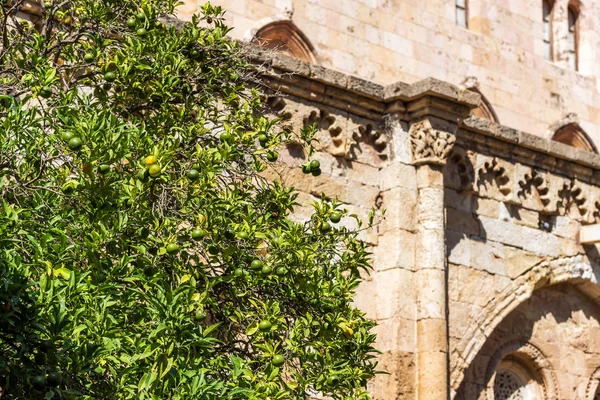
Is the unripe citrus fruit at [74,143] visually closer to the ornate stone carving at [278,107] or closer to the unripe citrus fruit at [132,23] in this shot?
the unripe citrus fruit at [132,23]

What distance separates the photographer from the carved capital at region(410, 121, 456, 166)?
1095cm

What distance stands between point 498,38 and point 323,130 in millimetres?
11172

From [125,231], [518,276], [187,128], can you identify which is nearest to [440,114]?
[518,276]

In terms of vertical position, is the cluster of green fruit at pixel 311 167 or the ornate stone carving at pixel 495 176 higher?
the ornate stone carving at pixel 495 176

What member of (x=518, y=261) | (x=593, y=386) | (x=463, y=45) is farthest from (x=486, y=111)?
(x=518, y=261)

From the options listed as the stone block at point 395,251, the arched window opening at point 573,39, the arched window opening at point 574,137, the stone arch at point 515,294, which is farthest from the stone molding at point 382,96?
the arched window opening at point 573,39

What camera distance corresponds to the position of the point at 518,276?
38.5 ft

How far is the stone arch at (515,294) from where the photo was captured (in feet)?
36.3

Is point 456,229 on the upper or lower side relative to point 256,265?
upper

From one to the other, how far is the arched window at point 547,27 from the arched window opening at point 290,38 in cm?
561

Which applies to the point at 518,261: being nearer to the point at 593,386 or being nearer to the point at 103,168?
the point at 593,386

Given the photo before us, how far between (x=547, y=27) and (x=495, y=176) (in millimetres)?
11241

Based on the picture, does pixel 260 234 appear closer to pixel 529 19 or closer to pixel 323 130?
pixel 323 130

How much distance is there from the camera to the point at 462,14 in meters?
21.0
